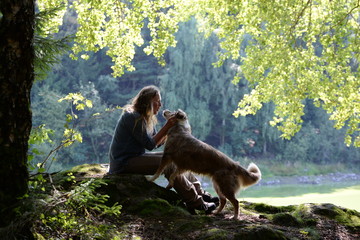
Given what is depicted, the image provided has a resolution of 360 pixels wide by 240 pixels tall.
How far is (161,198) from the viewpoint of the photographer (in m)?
3.91

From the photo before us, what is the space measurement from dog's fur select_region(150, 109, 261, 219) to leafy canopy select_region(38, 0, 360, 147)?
4582 millimetres

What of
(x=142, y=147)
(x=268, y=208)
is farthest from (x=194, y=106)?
(x=142, y=147)

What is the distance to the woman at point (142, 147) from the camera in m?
4.03

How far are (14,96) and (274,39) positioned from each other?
25.5ft

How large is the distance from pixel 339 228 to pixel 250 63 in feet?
20.8

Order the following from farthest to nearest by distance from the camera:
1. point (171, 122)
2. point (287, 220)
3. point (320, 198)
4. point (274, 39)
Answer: point (320, 198) < point (274, 39) < point (171, 122) < point (287, 220)

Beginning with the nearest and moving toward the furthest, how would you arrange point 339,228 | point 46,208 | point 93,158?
point 46,208 → point 339,228 → point 93,158

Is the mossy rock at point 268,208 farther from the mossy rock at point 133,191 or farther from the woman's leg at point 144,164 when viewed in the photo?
the woman's leg at point 144,164

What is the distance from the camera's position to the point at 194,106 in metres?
32.4

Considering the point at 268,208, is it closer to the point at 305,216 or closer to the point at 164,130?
the point at 305,216

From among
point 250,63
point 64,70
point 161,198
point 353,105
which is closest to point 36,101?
point 64,70

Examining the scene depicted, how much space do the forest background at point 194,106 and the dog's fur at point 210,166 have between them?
2499 cm

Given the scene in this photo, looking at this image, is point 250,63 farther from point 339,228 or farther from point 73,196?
point 73,196

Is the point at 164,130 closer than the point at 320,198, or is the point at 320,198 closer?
the point at 164,130
